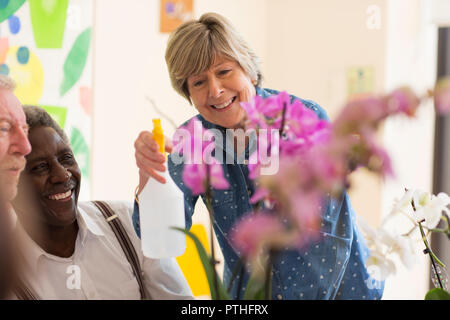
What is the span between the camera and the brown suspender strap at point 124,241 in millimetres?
1018

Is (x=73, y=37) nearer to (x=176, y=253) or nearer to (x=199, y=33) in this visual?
(x=199, y=33)

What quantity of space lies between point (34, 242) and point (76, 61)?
1477 millimetres

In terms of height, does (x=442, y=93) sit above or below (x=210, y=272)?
above

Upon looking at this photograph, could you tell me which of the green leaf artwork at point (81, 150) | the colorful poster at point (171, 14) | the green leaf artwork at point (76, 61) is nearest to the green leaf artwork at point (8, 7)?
the green leaf artwork at point (76, 61)

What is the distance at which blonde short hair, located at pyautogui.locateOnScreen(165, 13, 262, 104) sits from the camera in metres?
1.11

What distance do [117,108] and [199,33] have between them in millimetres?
1471

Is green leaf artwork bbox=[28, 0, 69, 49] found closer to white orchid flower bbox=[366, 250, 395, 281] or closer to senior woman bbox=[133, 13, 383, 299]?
senior woman bbox=[133, 13, 383, 299]

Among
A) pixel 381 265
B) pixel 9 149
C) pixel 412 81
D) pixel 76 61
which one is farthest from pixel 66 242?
pixel 412 81

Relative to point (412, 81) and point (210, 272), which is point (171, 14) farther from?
point (210, 272)

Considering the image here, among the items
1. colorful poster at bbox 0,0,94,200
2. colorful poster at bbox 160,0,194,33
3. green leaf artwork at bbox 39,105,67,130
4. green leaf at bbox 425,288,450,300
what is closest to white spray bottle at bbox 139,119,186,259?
green leaf at bbox 425,288,450,300

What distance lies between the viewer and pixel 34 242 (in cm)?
98

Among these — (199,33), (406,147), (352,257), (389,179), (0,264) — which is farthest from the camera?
(406,147)

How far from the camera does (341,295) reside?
119cm

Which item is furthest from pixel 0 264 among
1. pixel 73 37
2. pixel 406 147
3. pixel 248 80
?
pixel 406 147
